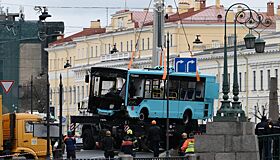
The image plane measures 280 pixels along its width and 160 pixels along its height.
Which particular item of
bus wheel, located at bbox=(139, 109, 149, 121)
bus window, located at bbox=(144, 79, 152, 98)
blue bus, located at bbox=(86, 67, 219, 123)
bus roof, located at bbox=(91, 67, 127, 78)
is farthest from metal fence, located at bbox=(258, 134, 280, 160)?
bus roof, located at bbox=(91, 67, 127, 78)

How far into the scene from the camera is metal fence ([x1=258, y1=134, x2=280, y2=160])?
39.2m

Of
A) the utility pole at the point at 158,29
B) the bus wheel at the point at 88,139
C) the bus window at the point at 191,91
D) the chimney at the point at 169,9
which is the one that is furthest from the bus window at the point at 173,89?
the chimney at the point at 169,9

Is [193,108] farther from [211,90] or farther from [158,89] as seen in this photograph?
[158,89]

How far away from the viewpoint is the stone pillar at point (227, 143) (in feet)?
129

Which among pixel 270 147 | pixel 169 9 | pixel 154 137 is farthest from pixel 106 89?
pixel 169 9

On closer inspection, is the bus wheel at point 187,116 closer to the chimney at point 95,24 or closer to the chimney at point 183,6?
the chimney at point 183,6

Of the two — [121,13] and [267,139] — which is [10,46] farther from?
[267,139]

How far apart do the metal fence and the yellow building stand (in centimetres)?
8397

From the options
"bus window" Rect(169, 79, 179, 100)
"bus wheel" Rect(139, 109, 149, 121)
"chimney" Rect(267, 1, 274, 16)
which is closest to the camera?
"bus wheel" Rect(139, 109, 149, 121)

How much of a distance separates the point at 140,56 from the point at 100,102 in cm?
8851

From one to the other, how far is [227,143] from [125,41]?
108m

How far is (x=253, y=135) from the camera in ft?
131

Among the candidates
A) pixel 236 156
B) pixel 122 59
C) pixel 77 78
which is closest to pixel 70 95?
pixel 77 78

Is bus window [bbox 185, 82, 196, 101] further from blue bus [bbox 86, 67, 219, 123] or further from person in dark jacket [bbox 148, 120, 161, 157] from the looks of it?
person in dark jacket [bbox 148, 120, 161, 157]
